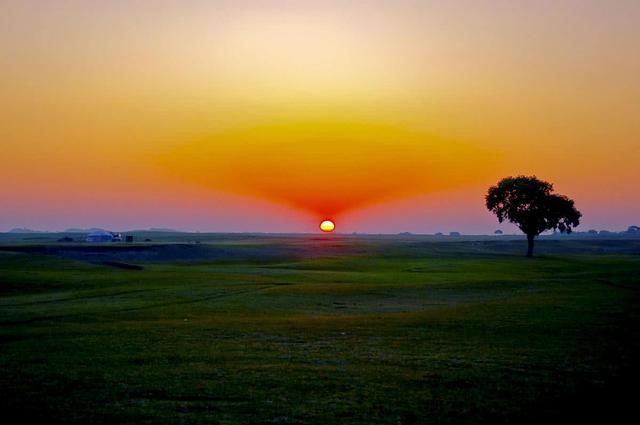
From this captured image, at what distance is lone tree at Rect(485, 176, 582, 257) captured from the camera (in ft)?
427

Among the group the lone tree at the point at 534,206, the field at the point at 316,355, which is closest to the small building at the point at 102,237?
the lone tree at the point at 534,206

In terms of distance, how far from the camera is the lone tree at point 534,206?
13012cm

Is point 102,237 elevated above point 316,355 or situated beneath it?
elevated above

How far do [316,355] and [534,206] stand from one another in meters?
112

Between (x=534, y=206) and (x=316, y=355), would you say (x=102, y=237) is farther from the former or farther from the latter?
(x=316, y=355)

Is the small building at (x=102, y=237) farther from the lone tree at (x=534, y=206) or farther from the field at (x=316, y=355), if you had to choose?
the field at (x=316, y=355)

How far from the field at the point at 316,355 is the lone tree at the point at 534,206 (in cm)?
7338

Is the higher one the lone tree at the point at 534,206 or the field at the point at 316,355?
the lone tree at the point at 534,206

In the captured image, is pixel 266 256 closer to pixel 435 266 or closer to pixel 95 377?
pixel 435 266

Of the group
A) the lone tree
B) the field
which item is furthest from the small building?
the field

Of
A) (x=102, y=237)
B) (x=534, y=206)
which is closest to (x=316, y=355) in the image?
(x=534, y=206)

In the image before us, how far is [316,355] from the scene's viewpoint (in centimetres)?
2647

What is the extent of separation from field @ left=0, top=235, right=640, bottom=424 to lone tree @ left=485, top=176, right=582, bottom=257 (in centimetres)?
7338

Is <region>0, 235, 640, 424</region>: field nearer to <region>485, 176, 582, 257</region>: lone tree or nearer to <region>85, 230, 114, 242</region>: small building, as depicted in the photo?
Result: <region>485, 176, 582, 257</region>: lone tree
